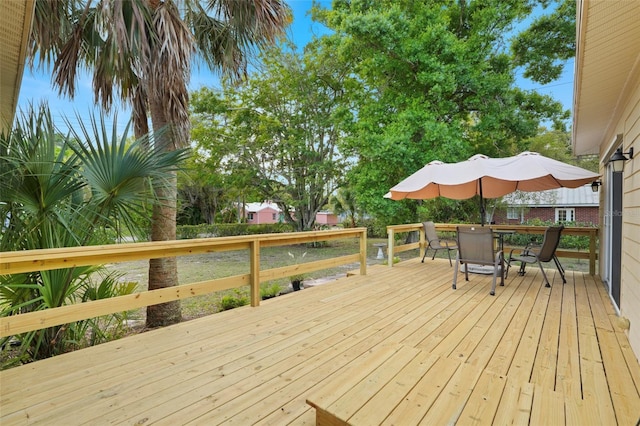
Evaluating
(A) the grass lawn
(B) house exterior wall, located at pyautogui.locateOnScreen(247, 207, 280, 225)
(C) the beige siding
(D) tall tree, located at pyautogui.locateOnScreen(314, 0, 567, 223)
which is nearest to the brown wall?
(A) the grass lawn

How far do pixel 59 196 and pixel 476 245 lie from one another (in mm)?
5033

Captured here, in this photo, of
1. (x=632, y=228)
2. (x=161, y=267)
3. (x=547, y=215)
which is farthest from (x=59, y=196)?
(x=547, y=215)

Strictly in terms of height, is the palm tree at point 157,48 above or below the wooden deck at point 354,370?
above

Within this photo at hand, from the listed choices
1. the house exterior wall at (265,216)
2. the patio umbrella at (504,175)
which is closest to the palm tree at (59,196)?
the patio umbrella at (504,175)

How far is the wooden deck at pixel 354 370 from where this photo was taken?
5.41 feet

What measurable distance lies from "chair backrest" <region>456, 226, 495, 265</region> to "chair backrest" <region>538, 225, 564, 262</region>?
93 centimetres

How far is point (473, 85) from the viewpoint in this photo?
9305mm

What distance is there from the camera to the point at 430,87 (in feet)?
32.8

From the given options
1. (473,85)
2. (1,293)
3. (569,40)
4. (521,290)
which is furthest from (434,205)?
(1,293)

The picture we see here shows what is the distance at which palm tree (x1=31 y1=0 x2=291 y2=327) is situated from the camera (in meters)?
3.70

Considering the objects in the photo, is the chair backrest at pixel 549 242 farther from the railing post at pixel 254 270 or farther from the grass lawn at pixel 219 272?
the railing post at pixel 254 270

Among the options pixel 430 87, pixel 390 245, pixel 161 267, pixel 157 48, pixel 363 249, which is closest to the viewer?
pixel 157 48

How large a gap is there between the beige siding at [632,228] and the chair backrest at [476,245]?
4.91ft

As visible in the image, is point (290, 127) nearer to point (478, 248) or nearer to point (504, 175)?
point (504, 175)
